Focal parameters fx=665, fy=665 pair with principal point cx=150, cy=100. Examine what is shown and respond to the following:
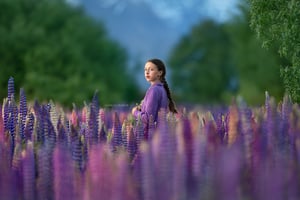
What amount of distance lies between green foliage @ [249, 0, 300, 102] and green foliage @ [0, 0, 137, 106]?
27.8m

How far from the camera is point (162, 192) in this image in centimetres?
267

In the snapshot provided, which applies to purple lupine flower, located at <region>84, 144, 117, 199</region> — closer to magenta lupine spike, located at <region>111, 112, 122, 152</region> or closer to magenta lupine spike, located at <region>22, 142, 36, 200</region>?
magenta lupine spike, located at <region>22, 142, 36, 200</region>

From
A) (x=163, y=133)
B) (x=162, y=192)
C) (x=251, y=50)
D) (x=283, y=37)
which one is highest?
(x=251, y=50)

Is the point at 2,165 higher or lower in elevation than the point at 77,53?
lower

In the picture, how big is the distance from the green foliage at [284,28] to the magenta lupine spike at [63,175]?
3688 mm

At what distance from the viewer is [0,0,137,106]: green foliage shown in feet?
123

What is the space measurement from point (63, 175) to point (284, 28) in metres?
4.12

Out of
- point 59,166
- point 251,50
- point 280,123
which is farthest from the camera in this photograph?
point 251,50

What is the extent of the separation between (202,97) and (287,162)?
62.7m

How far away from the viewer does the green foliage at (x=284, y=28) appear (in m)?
6.48

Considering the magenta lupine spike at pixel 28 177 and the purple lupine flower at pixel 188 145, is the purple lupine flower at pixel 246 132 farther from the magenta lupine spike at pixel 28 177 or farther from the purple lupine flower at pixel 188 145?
the magenta lupine spike at pixel 28 177

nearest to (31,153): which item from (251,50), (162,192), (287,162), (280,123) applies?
(162,192)

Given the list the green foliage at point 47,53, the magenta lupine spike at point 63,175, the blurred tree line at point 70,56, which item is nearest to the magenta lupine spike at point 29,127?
the magenta lupine spike at point 63,175

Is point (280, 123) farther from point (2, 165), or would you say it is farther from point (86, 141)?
point (2, 165)
